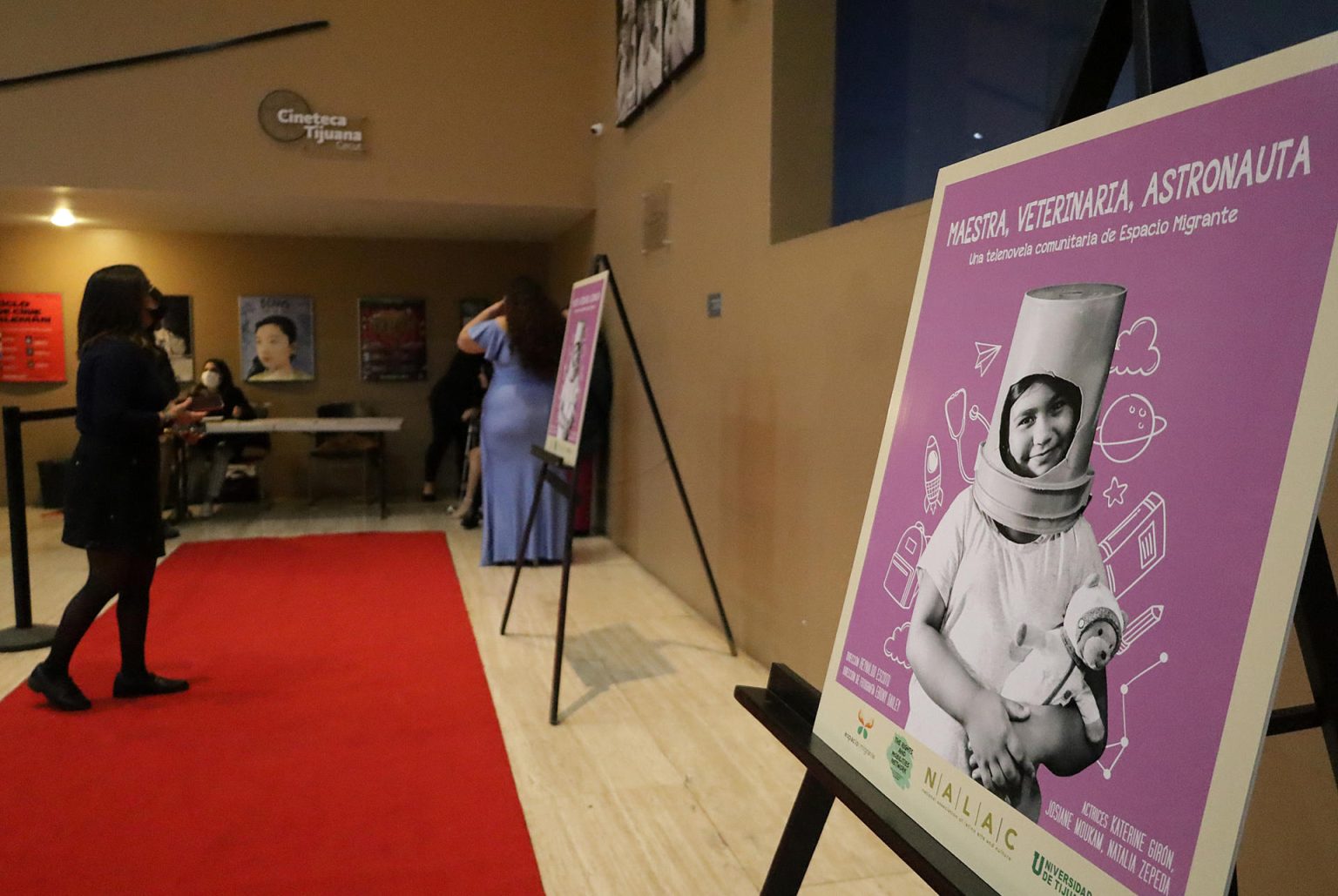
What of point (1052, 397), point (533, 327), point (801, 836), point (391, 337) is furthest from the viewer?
point (391, 337)

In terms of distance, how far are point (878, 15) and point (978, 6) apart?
0.49m

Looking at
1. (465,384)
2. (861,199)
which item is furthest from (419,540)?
(861,199)

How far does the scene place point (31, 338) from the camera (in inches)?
297

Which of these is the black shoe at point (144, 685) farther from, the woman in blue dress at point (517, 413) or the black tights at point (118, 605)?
the woman in blue dress at point (517, 413)

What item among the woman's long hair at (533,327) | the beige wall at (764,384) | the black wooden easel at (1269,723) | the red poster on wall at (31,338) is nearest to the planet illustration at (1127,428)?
the black wooden easel at (1269,723)

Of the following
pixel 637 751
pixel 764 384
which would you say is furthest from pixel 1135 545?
pixel 764 384

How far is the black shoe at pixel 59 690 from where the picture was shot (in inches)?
123

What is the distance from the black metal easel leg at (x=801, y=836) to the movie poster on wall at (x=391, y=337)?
735 cm

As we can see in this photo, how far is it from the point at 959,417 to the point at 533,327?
4.06 meters

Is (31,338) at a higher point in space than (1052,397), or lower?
lower

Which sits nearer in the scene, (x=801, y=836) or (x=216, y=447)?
(x=801, y=836)

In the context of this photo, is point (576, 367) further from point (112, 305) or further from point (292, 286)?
point (292, 286)

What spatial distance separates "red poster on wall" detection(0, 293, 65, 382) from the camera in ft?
24.6

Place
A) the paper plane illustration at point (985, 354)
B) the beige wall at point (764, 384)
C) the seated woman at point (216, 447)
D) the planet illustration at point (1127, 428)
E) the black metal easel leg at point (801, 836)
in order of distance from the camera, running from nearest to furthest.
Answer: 1. the planet illustration at point (1127, 428)
2. the paper plane illustration at point (985, 354)
3. the black metal easel leg at point (801, 836)
4. the beige wall at point (764, 384)
5. the seated woman at point (216, 447)
